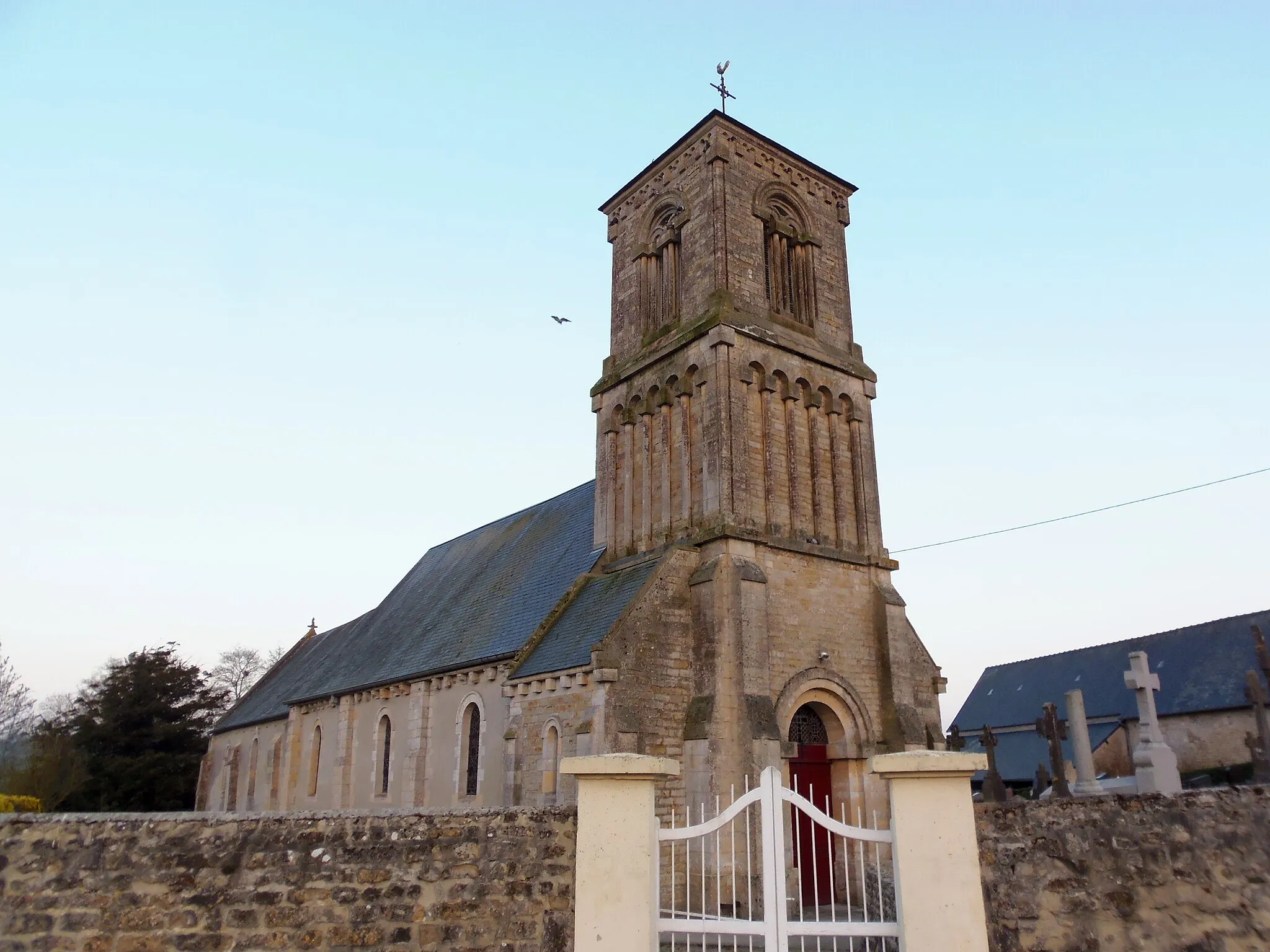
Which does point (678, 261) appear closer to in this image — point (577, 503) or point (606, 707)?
point (577, 503)

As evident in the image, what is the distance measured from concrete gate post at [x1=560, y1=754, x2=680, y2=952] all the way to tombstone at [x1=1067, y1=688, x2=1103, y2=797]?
11243 mm

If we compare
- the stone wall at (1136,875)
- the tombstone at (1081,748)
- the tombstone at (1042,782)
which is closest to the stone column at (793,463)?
the tombstone at (1081,748)

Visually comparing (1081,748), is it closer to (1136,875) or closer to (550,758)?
(1136,875)

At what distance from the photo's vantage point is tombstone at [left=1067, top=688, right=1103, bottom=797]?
14695 millimetres

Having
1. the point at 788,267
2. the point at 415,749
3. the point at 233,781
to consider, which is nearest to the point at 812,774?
the point at 415,749

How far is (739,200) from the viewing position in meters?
19.1

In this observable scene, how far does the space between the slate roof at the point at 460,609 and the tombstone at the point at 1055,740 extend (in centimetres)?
927

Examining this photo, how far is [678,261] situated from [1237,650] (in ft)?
88.5

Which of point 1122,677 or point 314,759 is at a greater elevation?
point 1122,677

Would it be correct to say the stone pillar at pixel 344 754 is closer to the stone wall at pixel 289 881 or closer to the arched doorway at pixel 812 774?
the arched doorway at pixel 812 774

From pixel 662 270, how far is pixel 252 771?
24.1 m

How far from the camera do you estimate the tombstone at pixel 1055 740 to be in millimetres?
15719

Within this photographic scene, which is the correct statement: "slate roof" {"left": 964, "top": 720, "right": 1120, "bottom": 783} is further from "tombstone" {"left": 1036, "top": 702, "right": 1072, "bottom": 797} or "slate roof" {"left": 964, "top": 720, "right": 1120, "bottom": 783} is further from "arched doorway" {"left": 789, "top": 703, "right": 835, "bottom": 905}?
"arched doorway" {"left": 789, "top": 703, "right": 835, "bottom": 905}

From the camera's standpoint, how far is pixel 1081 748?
1530 cm
